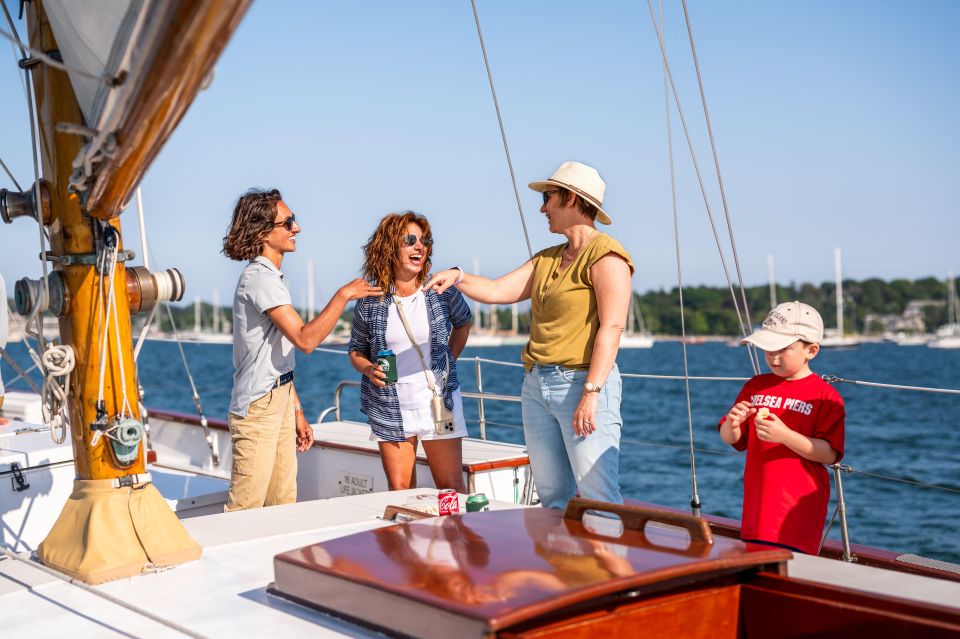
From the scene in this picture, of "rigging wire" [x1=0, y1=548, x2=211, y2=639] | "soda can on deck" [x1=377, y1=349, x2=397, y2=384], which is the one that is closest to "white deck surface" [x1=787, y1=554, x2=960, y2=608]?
"rigging wire" [x1=0, y1=548, x2=211, y2=639]

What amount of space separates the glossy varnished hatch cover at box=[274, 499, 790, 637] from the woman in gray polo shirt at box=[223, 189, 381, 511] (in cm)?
163

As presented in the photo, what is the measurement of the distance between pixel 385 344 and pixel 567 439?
97 centimetres

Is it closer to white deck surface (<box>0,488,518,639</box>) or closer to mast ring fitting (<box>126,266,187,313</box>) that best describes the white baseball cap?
white deck surface (<box>0,488,518,639</box>)

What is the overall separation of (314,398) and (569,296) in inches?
1135

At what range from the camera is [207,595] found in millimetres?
2441

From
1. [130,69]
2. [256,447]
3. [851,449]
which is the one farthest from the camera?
[851,449]

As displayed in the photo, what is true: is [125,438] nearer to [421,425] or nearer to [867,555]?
[421,425]

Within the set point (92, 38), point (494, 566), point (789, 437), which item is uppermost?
point (92, 38)

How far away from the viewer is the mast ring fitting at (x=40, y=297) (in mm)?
2691

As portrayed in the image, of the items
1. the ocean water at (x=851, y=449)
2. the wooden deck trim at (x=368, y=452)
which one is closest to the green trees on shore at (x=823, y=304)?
the ocean water at (x=851, y=449)

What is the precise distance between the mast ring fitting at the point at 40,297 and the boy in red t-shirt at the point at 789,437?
197 centimetres

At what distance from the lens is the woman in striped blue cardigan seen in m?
4.02

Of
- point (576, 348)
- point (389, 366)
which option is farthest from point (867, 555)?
point (389, 366)

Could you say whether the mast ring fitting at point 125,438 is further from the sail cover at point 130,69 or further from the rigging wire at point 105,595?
the sail cover at point 130,69
